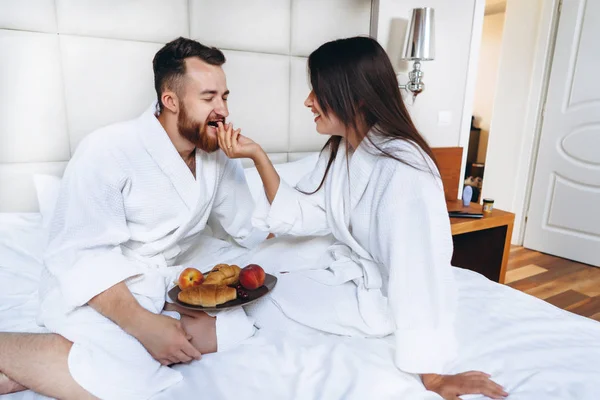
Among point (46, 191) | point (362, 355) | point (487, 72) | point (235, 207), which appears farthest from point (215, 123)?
point (487, 72)

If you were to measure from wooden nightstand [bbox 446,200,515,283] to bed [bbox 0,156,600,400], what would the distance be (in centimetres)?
80

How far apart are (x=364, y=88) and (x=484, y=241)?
1.62 metres

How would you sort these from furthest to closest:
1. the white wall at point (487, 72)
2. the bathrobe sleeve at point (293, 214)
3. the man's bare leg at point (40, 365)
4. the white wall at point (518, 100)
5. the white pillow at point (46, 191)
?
1. the white wall at point (487, 72)
2. the white wall at point (518, 100)
3. the white pillow at point (46, 191)
4. the bathrobe sleeve at point (293, 214)
5. the man's bare leg at point (40, 365)

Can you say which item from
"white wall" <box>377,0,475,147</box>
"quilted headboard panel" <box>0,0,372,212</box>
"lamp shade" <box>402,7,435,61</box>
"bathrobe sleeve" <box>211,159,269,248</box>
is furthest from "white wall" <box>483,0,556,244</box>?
"bathrobe sleeve" <box>211,159,269,248</box>

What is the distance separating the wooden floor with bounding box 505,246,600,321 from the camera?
248 cm

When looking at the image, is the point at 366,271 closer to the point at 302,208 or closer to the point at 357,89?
the point at 302,208

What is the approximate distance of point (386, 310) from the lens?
1.13m

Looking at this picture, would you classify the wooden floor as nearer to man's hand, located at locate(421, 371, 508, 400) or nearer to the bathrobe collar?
man's hand, located at locate(421, 371, 508, 400)

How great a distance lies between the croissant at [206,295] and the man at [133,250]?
0.22 ft

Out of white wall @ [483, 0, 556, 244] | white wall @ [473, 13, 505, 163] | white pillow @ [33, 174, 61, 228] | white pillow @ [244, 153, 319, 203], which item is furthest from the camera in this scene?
white wall @ [473, 13, 505, 163]

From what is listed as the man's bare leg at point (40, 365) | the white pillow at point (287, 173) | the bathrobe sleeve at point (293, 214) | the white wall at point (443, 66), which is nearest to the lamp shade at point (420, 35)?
the white wall at point (443, 66)

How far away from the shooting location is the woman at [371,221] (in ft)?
3.14

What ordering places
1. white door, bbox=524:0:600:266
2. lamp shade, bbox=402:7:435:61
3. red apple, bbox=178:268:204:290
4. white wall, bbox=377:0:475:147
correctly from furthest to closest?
1. white door, bbox=524:0:600:266
2. white wall, bbox=377:0:475:147
3. lamp shade, bbox=402:7:435:61
4. red apple, bbox=178:268:204:290

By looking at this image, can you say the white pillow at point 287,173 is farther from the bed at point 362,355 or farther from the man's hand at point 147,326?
the man's hand at point 147,326
